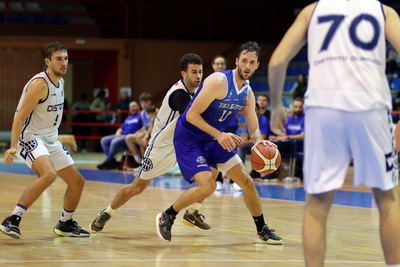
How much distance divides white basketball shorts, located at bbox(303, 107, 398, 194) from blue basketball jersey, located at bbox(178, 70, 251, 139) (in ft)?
9.13

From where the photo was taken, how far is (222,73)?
696 cm

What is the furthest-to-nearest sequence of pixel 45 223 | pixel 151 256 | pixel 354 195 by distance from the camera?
pixel 354 195 < pixel 45 223 < pixel 151 256

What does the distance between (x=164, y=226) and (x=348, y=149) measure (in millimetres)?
3133

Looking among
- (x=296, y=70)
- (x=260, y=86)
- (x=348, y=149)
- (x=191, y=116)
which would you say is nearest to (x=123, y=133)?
(x=260, y=86)

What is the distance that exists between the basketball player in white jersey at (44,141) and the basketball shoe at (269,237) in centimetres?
155

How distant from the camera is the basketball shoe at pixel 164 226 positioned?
704 cm

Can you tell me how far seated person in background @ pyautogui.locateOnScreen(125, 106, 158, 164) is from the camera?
15.6 metres

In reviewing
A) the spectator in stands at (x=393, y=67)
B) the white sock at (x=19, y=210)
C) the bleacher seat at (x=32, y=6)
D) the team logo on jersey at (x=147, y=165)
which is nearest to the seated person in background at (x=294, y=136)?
the spectator in stands at (x=393, y=67)

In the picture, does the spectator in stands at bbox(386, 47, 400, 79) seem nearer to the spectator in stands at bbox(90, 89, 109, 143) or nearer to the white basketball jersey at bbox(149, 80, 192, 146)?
the spectator in stands at bbox(90, 89, 109, 143)

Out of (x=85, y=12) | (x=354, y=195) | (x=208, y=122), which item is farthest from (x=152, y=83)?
(x=208, y=122)

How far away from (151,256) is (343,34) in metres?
2.79

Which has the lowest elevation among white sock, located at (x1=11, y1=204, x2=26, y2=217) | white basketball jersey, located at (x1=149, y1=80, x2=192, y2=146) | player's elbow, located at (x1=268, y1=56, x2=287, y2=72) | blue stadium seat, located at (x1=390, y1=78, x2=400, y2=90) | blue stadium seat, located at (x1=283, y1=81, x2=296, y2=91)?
white sock, located at (x1=11, y1=204, x2=26, y2=217)

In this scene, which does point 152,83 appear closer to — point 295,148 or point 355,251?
point 295,148

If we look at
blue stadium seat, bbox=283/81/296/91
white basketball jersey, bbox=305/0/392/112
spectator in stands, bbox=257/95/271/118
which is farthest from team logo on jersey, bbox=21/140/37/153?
blue stadium seat, bbox=283/81/296/91
